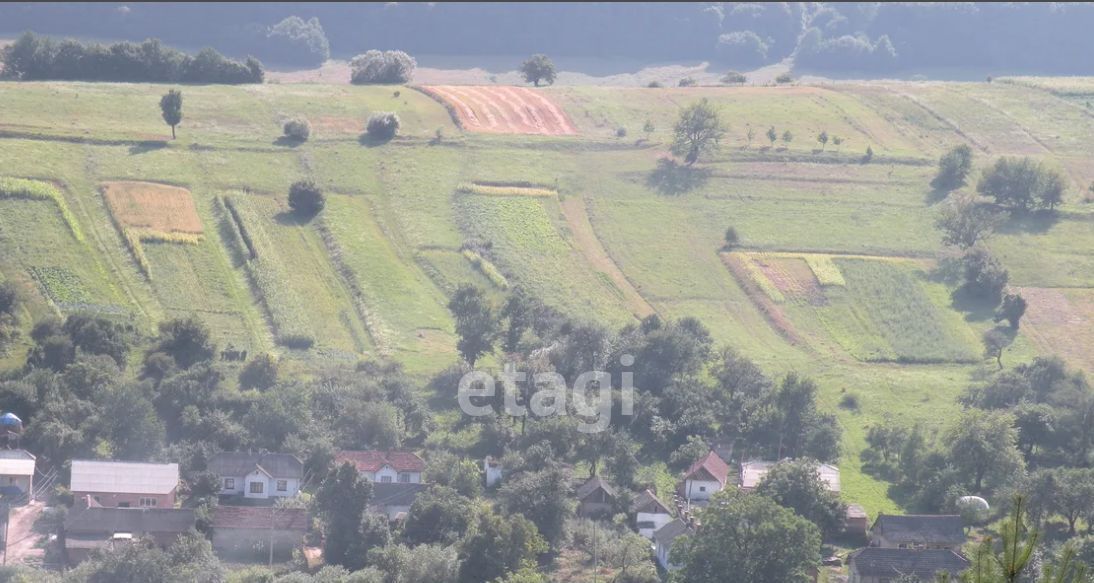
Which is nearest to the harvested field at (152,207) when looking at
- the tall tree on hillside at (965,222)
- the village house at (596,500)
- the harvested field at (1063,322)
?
the village house at (596,500)

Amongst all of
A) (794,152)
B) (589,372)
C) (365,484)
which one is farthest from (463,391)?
(794,152)

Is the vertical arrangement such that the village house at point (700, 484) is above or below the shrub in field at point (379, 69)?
below

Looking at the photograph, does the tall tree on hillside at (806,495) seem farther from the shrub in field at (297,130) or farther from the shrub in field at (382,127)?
the shrub in field at (297,130)

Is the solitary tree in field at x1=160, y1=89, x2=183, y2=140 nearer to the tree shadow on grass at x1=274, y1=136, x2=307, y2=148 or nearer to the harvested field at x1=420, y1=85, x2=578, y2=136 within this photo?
the tree shadow on grass at x1=274, y1=136, x2=307, y2=148

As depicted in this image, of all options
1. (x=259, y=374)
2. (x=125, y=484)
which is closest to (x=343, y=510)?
(x=125, y=484)

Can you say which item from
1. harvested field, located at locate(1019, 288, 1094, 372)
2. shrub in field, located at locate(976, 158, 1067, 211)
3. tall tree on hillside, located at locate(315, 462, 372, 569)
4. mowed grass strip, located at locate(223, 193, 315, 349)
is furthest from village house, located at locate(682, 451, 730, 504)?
shrub in field, located at locate(976, 158, 1067, 211)

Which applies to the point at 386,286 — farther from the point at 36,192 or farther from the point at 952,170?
the point at 952,170
